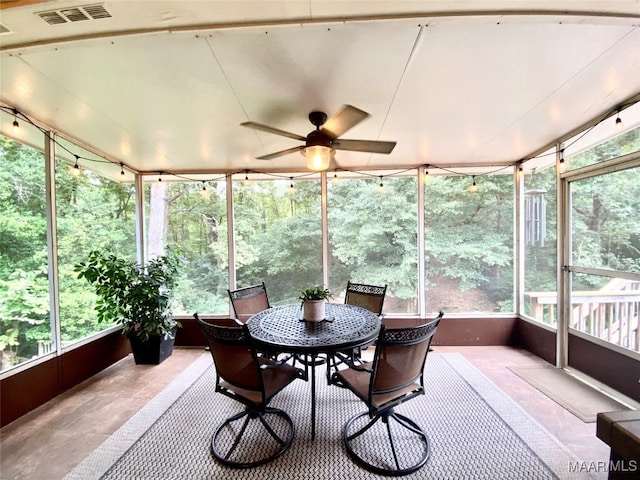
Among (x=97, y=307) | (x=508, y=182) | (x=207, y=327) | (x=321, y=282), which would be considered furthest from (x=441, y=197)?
(x=97, y=307)

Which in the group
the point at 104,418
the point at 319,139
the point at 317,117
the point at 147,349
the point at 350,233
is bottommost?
the point at 104,418

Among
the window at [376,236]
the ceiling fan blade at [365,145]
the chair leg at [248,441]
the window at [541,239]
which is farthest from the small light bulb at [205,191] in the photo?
the window at [541,239]

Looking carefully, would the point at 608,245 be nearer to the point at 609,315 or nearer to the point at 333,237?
the point at 609,315

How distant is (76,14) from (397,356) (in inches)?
97.5

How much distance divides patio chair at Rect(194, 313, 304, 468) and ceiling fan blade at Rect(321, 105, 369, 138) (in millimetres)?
1469

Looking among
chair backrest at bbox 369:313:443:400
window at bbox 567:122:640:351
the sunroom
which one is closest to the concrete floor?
the sunroom

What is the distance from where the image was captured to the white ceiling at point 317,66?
49.1 inches

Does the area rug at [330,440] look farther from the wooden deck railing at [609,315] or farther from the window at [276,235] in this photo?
the window at [276,235]

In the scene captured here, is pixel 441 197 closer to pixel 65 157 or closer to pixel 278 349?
pixel 278 349

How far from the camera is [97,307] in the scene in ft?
9.78

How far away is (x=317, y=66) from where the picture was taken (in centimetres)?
161

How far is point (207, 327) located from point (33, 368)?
204cm

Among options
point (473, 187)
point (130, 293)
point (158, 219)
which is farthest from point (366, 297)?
point (158, 219)

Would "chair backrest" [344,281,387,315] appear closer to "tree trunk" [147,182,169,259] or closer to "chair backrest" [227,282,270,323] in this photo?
"chair backrest" [227,282,270,323]
